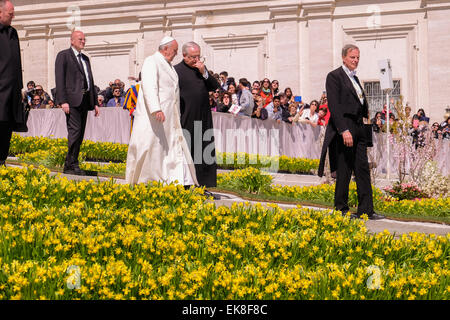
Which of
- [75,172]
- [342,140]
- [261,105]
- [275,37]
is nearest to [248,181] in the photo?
[75,172]

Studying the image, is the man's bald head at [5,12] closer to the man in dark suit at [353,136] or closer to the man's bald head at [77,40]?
the man's bald head at [77,40]

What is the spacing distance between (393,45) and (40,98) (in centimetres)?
1396

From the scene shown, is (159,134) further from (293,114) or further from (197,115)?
(293,114)

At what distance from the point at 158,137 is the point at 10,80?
84.7 inches

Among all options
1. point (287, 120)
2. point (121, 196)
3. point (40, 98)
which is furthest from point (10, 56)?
point (40, 98)

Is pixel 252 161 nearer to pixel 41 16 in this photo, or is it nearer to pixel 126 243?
pixel 126 243

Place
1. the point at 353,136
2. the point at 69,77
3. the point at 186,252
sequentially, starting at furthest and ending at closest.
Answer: the point at 69,77 → the point at 353,136 → the point at 186,252

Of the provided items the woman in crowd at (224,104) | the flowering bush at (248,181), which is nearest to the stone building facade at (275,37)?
the woman in crowd at (224,104)

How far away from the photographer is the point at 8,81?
29.1ft

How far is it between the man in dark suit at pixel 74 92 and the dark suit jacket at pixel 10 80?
1560 mm

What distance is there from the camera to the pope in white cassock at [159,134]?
8805 mm

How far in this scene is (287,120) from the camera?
62.5 ft

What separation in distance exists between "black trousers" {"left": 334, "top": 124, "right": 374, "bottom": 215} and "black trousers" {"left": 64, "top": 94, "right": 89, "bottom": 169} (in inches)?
175

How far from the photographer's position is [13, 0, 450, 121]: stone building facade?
26.1 m
